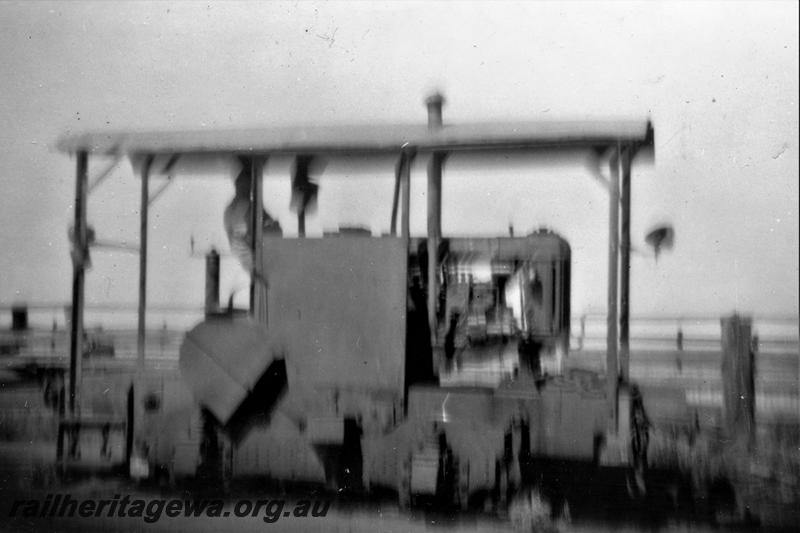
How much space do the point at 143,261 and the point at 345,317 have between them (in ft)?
4.26

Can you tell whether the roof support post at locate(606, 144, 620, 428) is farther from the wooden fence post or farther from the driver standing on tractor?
the driver standing on tractor

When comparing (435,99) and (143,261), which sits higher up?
Answer: (435,99)

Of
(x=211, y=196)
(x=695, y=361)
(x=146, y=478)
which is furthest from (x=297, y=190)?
(x=695, y=361)

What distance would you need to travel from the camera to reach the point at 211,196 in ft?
15.4

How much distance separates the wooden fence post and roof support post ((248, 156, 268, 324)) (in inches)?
117

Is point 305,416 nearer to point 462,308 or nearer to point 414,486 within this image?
point 414,486

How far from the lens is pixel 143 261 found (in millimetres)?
4637

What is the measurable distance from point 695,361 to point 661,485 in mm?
3985

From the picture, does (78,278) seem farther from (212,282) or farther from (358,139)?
(358,139)

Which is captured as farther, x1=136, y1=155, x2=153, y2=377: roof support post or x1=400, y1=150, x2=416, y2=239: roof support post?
x1=400, y1=150, x2=416, y2=239: roof support post

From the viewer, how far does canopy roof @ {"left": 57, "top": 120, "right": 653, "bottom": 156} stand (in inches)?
175

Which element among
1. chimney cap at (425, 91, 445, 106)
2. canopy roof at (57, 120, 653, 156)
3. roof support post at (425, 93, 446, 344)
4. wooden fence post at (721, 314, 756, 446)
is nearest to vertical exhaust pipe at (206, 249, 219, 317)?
canopy roof at (57, 120, 653, 156)

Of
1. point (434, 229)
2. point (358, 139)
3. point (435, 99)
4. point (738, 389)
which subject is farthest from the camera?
point (434, 229)

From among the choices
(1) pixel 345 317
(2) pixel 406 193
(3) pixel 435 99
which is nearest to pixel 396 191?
(2) pixel 406 193
